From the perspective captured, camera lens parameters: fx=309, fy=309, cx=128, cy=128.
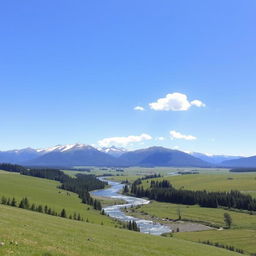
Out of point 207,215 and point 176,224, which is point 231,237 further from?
point 207,215

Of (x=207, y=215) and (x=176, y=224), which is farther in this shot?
(x=207, y=215)

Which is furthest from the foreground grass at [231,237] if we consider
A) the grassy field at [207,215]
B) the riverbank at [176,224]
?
the grassy field at [207,215]

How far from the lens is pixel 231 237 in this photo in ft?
338

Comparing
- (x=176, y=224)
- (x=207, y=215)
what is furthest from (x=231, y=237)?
(x=207, y=215)

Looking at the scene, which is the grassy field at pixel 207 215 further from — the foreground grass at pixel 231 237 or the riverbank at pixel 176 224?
the foreground grass at pixel 231 237

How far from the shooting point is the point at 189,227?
12925cm

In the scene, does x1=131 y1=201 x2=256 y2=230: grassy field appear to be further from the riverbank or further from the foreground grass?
the foreground grass

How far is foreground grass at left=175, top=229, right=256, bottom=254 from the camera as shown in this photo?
90.3 meters

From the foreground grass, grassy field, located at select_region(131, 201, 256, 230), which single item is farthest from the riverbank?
the foreground grass

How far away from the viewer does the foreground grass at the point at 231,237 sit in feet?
296

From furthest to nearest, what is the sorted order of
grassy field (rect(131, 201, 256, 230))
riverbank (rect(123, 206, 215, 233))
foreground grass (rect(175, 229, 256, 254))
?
grassy field (rect(131, 201, 256, 230)) → riverbank (rect(123, 206, 215, 233)) → foreground grass (rect(175, 229, 256, 254))

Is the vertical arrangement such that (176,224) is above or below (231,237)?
below

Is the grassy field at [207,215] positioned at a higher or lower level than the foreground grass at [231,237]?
lower

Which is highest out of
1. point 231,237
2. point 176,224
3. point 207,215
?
point 231,237
